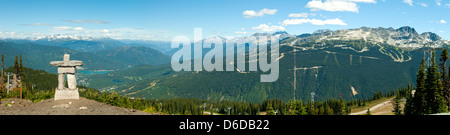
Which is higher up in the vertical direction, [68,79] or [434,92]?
[68,79]

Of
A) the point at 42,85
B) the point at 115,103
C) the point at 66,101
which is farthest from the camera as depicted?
the point at 42,85

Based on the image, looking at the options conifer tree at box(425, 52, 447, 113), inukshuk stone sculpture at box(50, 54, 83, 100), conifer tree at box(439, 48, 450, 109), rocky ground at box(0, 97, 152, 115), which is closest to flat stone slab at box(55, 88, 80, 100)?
inukshuk stone sculpture at box(50, 54, 83, 100)

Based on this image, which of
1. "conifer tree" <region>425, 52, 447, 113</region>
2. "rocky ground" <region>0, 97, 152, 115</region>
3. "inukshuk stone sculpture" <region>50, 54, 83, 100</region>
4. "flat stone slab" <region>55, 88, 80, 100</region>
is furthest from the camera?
"conifer tree" <region>425, 52, 447, 113</region>

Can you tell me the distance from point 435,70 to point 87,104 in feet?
252

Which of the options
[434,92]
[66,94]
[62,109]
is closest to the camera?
[62,109]

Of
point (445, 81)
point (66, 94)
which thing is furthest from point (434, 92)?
point (66, 94)

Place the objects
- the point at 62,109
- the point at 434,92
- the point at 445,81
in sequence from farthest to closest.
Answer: the point at 445,81 → the point at 434,92 → the point at 62,109

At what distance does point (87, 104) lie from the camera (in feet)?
114

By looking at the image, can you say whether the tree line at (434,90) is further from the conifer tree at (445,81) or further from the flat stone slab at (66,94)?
the flat stone slab at (66,94)

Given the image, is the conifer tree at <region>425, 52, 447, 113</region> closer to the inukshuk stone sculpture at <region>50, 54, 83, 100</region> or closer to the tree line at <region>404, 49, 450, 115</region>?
the tree line at <region>404, 49, 450, 115</region>

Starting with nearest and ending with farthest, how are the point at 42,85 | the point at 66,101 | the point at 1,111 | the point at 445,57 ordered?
the point at 1,111
the point at 66,101
the point at 445,57
the point at 42,85

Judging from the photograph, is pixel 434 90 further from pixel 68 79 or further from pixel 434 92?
pixel 68 79
